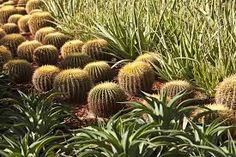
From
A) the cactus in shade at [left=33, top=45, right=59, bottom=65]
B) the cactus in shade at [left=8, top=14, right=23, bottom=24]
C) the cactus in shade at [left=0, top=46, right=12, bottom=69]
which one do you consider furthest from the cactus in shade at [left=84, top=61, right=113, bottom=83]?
the cactus in shade at [left=8, top=14, right=23, bottom=24]

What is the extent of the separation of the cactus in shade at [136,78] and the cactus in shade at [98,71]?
0.50 metres

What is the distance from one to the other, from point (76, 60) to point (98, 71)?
0.54 metres

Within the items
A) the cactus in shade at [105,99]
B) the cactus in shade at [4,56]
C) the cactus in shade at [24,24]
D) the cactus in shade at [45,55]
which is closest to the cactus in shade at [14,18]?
the cactus in shade at [24,24]

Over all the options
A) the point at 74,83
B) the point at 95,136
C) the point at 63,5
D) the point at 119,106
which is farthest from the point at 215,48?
the point at 63,5

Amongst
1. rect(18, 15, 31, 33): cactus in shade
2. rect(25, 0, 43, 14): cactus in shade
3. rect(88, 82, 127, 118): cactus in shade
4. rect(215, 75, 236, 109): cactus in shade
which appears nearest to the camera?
rect(215, 75, 236, 109): cactus in shade

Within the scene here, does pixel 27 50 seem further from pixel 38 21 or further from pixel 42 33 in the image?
pixel 38 21

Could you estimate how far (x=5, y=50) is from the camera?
7254 mm

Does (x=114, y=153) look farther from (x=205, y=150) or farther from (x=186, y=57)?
(x=186, y=57)

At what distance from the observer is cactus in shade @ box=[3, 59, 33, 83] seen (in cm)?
665

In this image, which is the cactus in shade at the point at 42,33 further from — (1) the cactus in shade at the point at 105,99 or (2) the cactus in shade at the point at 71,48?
(1) the cactus in shade at the point at 105,99

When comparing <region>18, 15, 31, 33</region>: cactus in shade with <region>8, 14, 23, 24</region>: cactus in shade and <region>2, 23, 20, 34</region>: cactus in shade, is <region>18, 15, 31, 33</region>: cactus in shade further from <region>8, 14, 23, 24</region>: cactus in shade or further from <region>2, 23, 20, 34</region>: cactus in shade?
<region>8, 14, 23, 24</region>: cactus in shade

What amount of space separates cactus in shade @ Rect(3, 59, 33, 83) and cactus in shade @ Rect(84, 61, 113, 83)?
1.01m

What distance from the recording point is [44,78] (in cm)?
620

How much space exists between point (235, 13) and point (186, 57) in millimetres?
825
